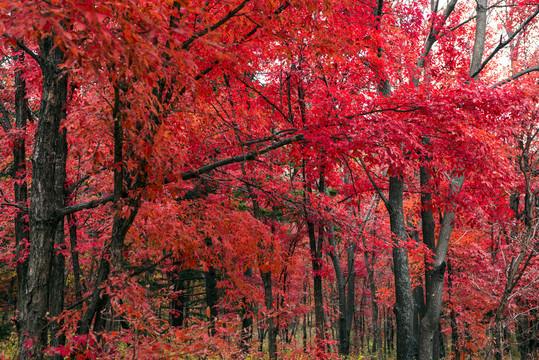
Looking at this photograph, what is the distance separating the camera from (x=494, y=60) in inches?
568

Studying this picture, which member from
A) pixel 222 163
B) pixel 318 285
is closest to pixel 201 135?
pixel 222 163

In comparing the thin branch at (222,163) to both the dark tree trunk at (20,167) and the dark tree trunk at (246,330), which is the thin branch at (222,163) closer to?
the dark tree trunk at (246,330)

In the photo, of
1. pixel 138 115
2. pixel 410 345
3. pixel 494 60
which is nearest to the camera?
pixel 138 115

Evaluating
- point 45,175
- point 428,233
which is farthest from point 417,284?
point 45,175

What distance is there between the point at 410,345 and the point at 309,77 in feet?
21.1

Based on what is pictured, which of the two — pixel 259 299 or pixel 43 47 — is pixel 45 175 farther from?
pixel 259 299

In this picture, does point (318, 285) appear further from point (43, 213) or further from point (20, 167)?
point (20, 167)

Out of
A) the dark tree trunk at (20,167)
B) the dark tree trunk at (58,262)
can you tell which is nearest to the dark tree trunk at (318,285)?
the dark tree trunk at (58,262)

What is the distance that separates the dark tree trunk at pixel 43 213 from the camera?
410 cm

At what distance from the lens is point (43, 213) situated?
420cm

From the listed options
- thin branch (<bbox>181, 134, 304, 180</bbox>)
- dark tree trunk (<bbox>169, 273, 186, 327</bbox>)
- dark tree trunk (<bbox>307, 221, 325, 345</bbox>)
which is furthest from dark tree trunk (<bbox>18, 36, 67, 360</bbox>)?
dark tree trunk (<bbox>169, 273, 186, 327</bbox>)

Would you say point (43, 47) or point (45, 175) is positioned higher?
point (43, 47)

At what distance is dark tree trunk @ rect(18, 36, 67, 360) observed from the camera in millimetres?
4098

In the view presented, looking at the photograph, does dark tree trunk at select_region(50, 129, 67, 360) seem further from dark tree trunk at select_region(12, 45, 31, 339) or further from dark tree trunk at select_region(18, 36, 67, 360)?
dark tree trunk at select_region(12, 45, 31, 339)
